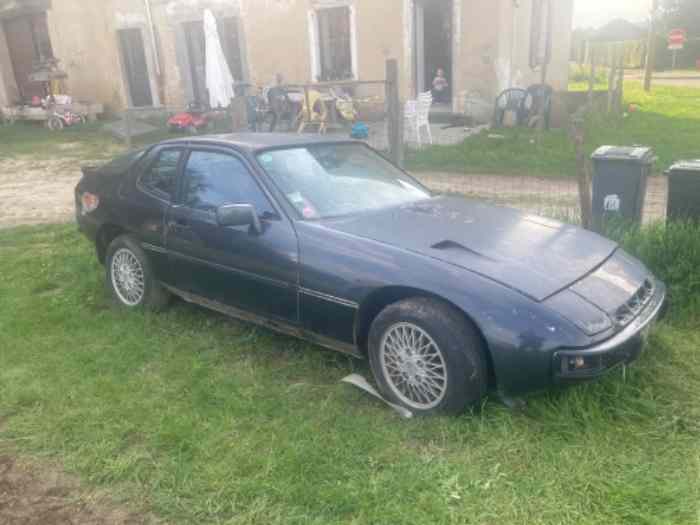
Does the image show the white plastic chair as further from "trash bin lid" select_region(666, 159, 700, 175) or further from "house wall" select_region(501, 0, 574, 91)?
"trash bin lid" select_region(666, 159, 700, 175)

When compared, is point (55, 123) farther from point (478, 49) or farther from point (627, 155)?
point (627, 155)

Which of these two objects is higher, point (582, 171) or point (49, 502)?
point (582, 171)

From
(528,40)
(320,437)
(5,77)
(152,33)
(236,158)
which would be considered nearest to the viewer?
(320,437)

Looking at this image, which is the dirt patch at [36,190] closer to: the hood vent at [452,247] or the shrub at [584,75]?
the hood vent at [452,247]

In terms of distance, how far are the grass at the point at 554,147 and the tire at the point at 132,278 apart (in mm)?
5951

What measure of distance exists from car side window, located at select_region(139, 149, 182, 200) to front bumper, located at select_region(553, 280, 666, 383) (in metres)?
2.88

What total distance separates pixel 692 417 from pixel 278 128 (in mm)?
10656

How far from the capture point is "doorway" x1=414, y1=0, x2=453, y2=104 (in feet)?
47.1

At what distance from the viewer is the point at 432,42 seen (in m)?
15.3

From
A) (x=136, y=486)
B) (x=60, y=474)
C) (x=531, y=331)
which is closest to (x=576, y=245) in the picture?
(x=531, y=331)

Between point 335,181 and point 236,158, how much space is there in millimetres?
665

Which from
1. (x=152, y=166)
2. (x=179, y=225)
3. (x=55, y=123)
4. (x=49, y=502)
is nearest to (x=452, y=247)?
(x=179, y=225)

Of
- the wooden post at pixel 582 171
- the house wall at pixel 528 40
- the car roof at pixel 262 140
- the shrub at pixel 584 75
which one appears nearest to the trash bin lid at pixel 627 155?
the wooden post at pixel 582 171

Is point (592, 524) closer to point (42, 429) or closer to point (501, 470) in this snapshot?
point (501, 470)
